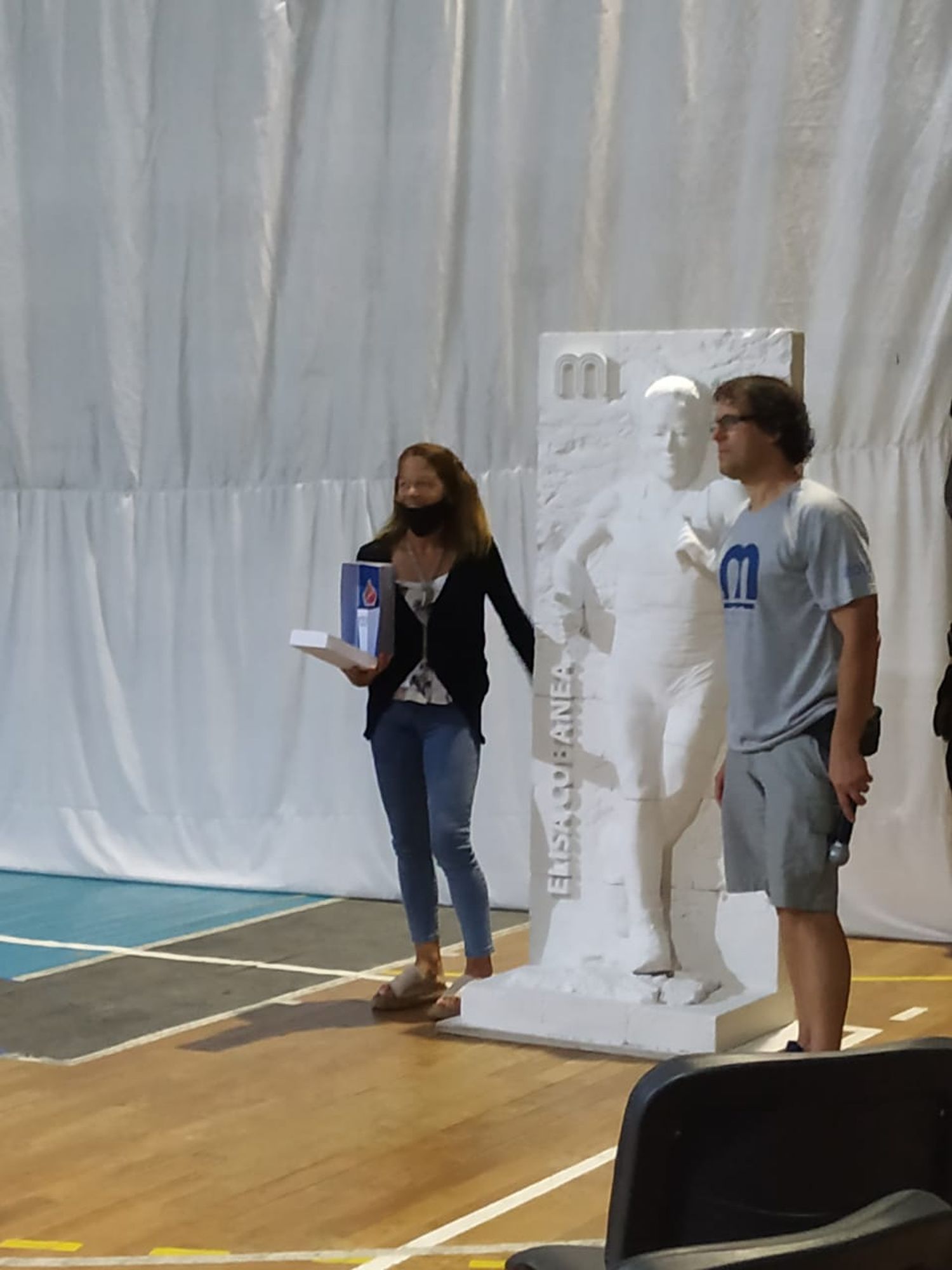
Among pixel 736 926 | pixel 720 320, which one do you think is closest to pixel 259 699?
pixel 720 320

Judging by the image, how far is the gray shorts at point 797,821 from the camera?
380 centimetres

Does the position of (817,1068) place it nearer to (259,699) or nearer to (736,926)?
(736,926)

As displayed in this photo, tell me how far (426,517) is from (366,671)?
414 mm

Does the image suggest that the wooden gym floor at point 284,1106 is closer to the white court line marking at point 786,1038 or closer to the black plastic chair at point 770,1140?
the white court line marking at point 786,1038

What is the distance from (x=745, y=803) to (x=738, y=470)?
2.22 feet

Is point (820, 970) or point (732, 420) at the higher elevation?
point (732, 420)

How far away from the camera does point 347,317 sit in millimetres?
6953

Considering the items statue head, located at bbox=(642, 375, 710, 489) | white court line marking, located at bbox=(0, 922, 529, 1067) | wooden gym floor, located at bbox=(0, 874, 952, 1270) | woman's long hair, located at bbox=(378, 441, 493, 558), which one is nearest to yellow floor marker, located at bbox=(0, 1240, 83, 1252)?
wooden gym floor, located at bbox=(0, 874, 952, 1270)

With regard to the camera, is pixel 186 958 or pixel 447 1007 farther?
pixel 186 958

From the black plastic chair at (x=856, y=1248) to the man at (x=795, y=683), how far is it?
2.29 metres

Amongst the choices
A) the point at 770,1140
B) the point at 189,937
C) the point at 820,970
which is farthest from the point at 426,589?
the point at 770,1140

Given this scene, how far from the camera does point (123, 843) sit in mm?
7340

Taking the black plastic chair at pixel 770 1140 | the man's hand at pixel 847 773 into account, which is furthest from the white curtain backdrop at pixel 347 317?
the black plastic chair at pixel 770 1140

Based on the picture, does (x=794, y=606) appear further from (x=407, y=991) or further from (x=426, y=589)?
(x=407, y=991)
